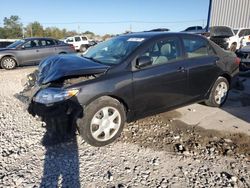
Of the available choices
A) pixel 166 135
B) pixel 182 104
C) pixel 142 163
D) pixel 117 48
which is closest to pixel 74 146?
pixel 142 163

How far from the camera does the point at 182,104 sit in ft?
15.5

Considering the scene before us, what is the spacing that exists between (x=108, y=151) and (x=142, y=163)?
1.88 ft

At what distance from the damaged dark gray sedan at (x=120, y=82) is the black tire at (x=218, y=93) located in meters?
0.17

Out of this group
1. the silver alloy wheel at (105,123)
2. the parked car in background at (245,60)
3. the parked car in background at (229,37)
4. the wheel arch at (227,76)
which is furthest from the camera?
the parked car in background at (229,37)

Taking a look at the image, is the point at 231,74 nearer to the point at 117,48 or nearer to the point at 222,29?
the point at 117,48

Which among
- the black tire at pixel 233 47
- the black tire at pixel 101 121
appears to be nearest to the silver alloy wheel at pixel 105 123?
the black tire at pixel 101 121

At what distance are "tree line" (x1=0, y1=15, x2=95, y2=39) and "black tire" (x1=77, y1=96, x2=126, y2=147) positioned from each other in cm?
6115

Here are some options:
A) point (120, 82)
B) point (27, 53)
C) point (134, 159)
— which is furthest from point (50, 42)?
point (134, 159)

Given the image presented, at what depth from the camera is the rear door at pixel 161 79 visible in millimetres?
4027

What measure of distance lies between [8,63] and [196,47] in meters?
9.73

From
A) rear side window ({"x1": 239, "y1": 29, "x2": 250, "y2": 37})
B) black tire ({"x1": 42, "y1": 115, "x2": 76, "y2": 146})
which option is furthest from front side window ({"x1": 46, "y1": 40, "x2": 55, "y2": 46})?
rear side window ({"x1": 239, "y1": 29, "x2": 250, "y2": 37})

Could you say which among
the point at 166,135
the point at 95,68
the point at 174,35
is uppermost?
the point at 174,35

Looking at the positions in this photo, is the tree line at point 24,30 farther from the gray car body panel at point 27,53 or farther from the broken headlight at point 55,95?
the broken headlight at point 55,95

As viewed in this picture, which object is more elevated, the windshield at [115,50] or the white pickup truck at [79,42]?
the windshield at [115,50]
